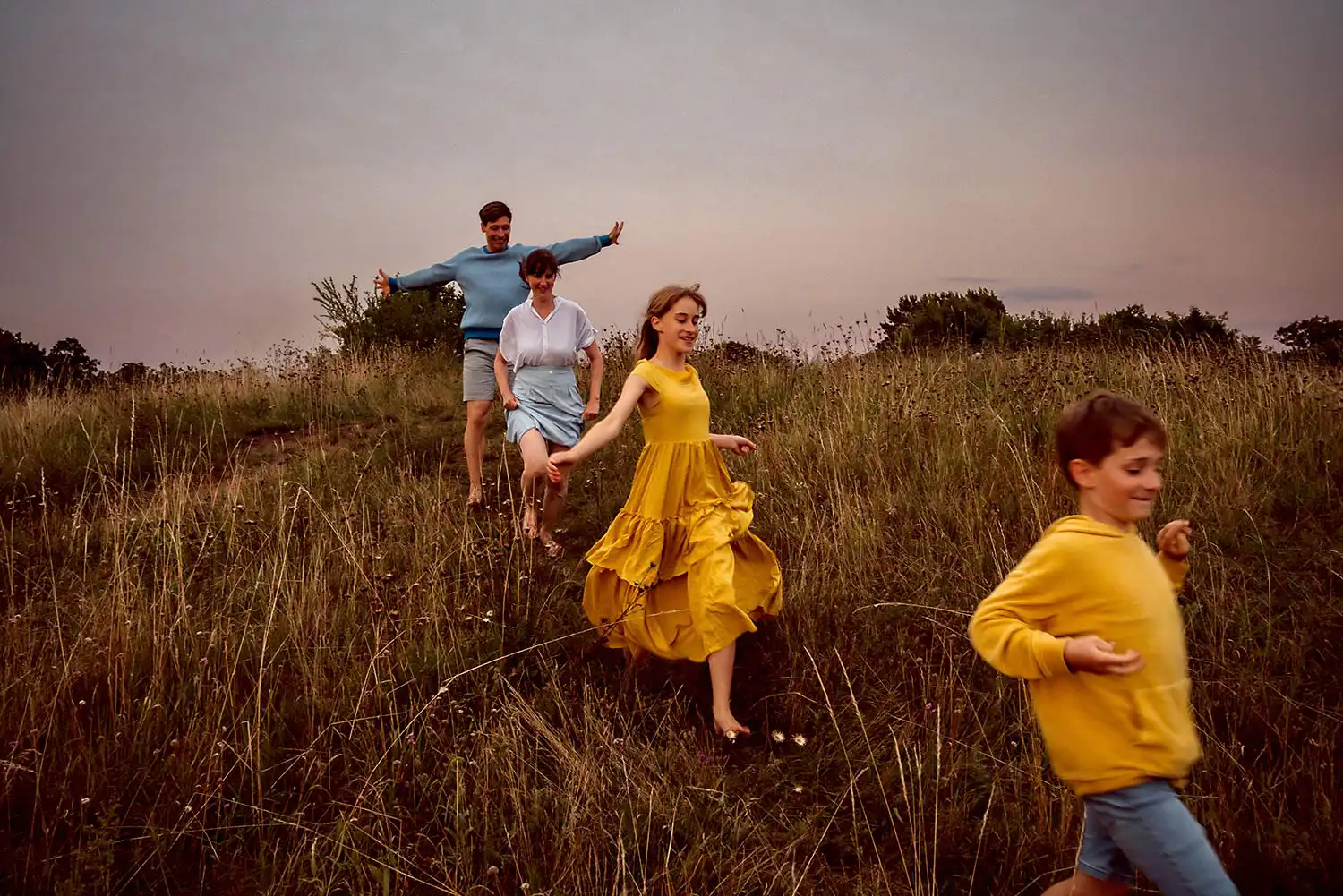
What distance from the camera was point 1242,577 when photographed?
156 inches

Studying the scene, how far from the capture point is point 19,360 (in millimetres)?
15406

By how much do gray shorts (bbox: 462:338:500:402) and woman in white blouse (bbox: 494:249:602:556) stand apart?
770 mm

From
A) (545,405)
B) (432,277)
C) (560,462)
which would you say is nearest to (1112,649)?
(560,462)

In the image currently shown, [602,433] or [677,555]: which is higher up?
[602,433]

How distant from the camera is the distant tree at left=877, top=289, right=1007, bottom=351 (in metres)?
12.5

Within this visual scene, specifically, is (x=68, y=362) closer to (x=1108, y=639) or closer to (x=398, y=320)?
(x=398, y=320)

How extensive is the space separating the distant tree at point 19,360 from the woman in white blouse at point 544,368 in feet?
44.3

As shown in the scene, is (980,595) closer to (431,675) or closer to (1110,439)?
(1110,439)

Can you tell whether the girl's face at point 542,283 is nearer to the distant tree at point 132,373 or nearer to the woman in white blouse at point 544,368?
the woman in white blouse at point 544,368

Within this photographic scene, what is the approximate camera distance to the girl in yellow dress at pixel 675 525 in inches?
139

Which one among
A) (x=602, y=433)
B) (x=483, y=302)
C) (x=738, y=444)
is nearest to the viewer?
(x=602, y=433)

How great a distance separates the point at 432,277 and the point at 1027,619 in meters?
5.80

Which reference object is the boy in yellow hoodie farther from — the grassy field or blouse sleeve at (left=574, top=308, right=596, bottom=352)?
blouse sleeve at (left=574, top=308, right=596, bottom=352)

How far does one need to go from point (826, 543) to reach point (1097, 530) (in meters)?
2.51
